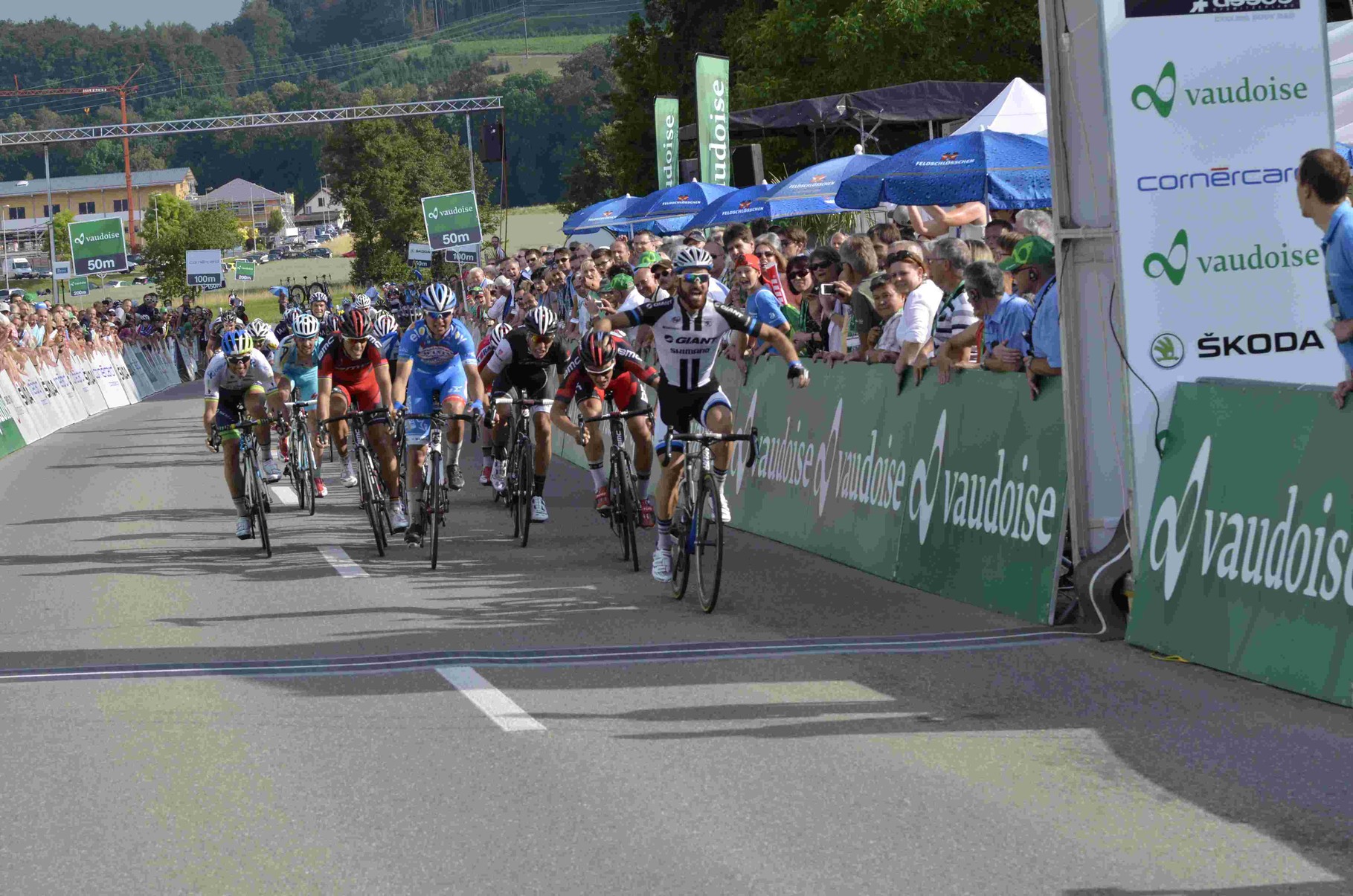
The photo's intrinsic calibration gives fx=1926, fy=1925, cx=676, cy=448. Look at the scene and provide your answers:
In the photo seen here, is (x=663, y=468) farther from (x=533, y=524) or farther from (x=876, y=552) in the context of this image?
(x=533, y=524)

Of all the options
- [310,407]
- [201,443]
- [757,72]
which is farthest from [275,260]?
[310,407]

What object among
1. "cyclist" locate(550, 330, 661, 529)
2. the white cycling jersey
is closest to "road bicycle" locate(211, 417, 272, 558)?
the white cycling jersey

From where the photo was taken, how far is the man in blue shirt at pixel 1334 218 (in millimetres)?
8562

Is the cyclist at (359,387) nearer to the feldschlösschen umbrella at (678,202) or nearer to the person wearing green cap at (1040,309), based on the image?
the person wearing green cap at (1040,309)

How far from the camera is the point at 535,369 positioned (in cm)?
1608

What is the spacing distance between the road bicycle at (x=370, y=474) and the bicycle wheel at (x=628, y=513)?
2096 mm

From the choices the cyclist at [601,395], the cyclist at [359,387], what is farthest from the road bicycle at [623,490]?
the cyclist at [359,387]

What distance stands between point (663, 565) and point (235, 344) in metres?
5.27

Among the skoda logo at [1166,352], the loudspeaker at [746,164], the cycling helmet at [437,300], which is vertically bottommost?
the skoda logo at [1166,352]

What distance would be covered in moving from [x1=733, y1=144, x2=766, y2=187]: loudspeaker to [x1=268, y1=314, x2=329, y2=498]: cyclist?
1541cm

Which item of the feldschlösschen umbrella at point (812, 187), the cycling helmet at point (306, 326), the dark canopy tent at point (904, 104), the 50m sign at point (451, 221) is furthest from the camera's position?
the 50m sign at point (451, 221)

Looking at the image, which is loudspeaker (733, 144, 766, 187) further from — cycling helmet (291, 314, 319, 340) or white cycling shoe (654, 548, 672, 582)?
white cycling shoe (654, 548, 672, 582)

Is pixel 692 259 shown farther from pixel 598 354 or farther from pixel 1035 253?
pixel 598 354

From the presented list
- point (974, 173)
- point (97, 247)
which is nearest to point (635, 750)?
point (974, 173)
